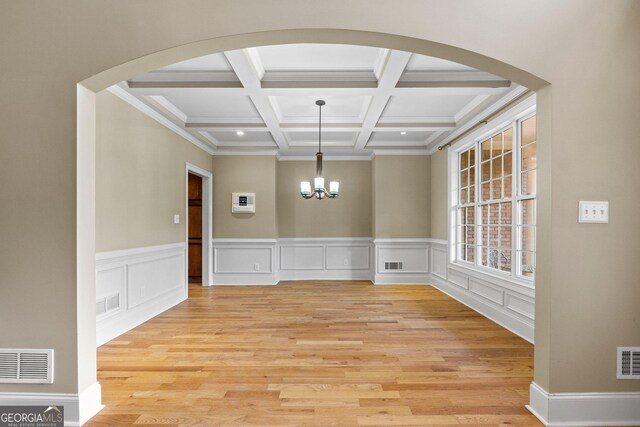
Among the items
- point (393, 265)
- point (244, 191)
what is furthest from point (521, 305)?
point (244, 191)

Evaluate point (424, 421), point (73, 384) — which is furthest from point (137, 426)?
point (424, 421)

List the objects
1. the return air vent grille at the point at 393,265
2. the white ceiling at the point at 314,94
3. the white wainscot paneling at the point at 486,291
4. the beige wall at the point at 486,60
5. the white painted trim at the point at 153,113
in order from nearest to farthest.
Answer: the beige wall at the point at 486,60 < the white ceiling at the point at 314,94 < the white painted trim at the point at 153,113 < the white wainscot paneling at the point at 486,291 < the return air vent grille at the point at 393,265

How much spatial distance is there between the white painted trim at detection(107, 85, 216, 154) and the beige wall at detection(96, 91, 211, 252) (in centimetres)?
5

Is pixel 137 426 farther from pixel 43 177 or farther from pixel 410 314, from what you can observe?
pixel 410 314

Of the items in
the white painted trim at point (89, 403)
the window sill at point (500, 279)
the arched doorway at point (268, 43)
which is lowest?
the white painted trim at point (89, 403)

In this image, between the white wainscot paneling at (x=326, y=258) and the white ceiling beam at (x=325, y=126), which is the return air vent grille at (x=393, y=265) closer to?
the white wainscot paneling at (x=326, y=258)

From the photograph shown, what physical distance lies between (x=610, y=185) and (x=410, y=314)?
2870 millimetres

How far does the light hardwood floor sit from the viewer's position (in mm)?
2152

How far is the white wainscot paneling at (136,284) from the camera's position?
343 cm

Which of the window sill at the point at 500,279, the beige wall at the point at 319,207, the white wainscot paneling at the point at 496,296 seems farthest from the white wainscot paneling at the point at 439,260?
the beige wall at the point at 319,207

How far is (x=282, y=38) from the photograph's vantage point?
204 centimetres

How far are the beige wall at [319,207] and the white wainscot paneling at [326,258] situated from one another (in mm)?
144

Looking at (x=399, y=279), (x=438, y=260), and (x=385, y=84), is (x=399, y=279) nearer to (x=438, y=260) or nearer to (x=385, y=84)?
(x=438, y=260)

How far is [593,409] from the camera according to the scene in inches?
78.6
